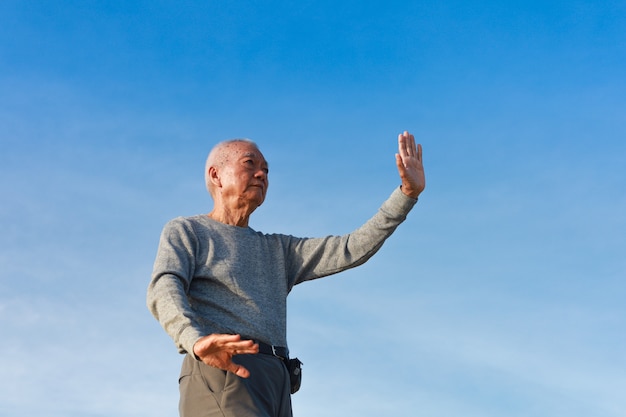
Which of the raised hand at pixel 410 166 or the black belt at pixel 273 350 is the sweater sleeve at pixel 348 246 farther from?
the black belt at pixel 273 350

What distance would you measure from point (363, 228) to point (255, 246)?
0.79 m

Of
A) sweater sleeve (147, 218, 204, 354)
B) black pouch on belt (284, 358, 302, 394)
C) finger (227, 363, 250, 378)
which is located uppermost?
sweater sleeve (147, 218, 204, 354)

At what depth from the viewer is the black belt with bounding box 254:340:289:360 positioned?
5.86 meters

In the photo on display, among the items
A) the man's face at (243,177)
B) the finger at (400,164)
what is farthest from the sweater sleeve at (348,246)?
the man's face at (243,177)

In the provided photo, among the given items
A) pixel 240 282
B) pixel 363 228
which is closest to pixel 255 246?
pixel 240 282

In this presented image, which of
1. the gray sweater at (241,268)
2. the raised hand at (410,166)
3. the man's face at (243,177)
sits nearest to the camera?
the gray sweater at (241,268)

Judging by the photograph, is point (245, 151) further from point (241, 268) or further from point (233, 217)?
point (241, 268)

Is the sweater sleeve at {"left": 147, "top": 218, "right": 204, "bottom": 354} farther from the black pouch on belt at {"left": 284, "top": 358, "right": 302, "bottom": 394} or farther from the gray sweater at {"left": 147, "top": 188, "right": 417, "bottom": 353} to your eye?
the black pouch on belt at {"left": 284, "top": 358, "right": 302, "bottom": 394}

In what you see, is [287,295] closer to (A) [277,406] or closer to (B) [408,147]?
(A) [277,406]

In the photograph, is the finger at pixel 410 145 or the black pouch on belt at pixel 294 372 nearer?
the black pouch on belt at pixel 294 372

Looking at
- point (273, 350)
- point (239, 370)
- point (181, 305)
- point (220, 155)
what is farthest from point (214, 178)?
point (239, 370)

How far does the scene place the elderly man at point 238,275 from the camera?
5.58m

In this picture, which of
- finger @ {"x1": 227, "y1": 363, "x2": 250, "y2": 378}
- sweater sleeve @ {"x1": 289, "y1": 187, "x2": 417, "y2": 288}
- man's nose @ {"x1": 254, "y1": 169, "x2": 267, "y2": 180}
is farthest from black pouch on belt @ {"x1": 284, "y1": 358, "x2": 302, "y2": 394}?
man's nose @ {"x1": 254, "y1": 169, "x2": 267, "y2": 180}

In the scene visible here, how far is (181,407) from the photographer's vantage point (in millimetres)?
5805
